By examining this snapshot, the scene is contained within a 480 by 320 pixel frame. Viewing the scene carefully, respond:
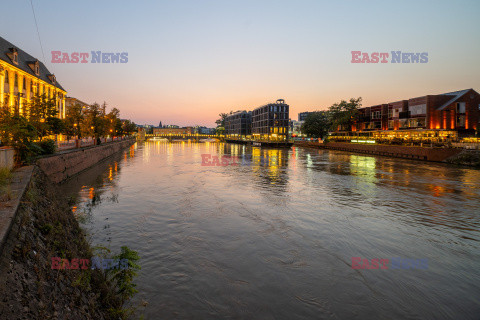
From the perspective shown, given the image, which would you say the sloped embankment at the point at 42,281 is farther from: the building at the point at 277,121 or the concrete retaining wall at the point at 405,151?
the building at the point at 277,121

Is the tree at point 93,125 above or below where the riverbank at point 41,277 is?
above

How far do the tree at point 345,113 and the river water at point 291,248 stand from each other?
7449cm

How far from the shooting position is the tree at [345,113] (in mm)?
92188

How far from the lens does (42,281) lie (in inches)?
192

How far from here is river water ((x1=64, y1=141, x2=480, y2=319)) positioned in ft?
23.9

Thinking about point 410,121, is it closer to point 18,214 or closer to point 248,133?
point 18,214

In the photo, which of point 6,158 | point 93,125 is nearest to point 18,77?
point 93,125

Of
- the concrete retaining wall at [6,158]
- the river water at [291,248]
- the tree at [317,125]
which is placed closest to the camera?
the river water at [291,248]

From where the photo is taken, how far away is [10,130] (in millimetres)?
15875

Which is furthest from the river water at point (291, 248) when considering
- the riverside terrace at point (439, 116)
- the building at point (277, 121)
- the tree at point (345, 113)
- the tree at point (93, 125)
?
the building at point (277, 121)

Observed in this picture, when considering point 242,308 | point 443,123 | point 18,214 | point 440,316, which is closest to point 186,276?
point 242,308

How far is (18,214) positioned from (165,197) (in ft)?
43.4

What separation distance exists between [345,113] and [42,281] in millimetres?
97640

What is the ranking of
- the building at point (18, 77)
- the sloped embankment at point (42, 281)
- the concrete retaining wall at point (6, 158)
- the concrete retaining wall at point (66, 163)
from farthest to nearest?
the building at point (18, 77) → the concrete retaining wall at point (66, 163) → the concrete retaining wall at point (6, 158) → the sloped embankment at point (42, 281)
